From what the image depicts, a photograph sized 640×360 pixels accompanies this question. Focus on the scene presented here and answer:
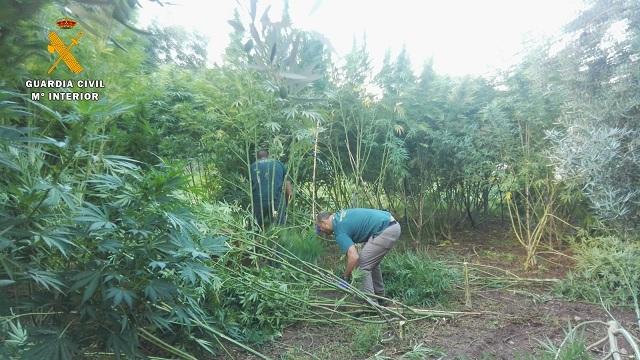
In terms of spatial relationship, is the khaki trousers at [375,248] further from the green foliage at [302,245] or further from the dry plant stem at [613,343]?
the dry plant stem at [613,343]

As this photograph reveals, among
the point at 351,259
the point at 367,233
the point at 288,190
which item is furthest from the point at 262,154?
the point at 351,259

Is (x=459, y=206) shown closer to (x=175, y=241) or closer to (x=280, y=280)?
(x=280, y=280)

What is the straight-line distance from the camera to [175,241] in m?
2.13

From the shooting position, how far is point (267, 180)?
14.8 ft

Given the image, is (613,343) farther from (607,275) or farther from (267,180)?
(267,180)

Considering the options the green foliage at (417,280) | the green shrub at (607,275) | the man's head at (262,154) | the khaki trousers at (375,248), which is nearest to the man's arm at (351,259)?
the khaki trousers at (375,248)

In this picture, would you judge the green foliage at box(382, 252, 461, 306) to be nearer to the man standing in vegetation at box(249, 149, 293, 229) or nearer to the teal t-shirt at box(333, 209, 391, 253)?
the teal t-shirt at box(333, 209, 391, 253)

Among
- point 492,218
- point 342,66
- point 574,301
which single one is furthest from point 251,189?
point 492,218

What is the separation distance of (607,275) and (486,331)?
1471mm

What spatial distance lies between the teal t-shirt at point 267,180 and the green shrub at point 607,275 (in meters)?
3.10

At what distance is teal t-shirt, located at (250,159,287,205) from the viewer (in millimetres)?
4449

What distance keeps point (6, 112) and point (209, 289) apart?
1.99m

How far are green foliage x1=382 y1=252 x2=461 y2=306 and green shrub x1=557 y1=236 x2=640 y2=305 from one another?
3.63 feet

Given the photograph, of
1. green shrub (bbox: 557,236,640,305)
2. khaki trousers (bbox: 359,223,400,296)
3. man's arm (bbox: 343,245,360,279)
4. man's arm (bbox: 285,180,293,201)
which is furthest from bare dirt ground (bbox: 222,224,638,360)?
man's arm (bbox: 285,180,293,201)
